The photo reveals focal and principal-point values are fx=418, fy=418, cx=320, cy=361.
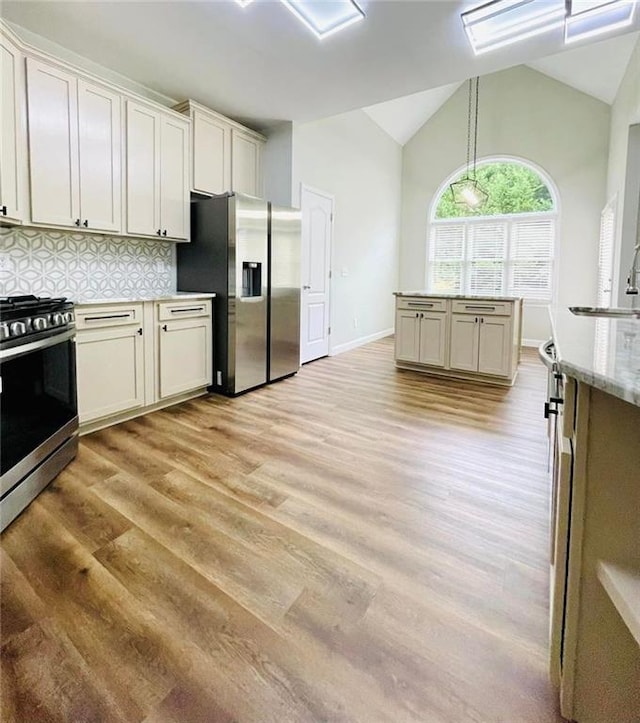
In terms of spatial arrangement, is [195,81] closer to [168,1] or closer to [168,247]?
[168,1]

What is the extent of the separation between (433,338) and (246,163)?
2731mm

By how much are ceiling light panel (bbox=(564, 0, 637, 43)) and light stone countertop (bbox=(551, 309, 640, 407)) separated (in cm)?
239

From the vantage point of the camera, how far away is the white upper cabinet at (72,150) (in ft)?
8.54

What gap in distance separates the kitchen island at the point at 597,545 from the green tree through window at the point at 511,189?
20.5 ft

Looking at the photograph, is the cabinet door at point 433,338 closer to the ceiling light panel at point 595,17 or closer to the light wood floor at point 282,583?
the light wood floor at point 282,583

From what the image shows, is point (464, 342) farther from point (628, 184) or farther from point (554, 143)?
point (554, 143)

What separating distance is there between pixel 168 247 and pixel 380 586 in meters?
3.48

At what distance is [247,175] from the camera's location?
176 inches

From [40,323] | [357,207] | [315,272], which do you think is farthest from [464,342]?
[40,323]

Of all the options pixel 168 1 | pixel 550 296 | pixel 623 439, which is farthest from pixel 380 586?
pixel 550 296

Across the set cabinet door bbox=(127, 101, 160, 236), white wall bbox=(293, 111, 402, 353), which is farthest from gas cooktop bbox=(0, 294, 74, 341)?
white wall bbox=(293, 111, 402, 353)

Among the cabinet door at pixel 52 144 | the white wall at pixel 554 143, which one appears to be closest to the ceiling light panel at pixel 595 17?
the cabinet door at pixel 52 144

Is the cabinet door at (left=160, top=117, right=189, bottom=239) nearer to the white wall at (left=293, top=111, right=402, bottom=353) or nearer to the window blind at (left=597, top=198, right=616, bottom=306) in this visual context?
the white wall at (left=293, top=111, right=402, bottom=353)

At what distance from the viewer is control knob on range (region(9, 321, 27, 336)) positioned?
1.76 metres
